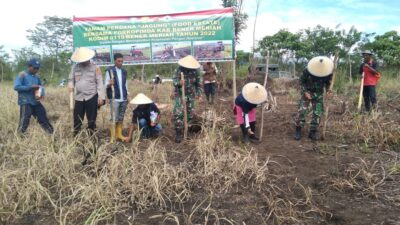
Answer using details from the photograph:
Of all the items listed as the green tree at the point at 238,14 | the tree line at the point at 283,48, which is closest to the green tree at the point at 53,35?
the tree line at the point at 283,48

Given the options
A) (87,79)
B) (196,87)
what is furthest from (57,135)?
(196,87)

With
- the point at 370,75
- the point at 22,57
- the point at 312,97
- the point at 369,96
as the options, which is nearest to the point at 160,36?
the point at 312,97

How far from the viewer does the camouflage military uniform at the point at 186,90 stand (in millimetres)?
5764

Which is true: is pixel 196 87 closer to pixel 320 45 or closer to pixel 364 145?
pixel 364 145

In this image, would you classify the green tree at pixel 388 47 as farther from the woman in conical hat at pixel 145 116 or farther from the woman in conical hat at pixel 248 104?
the woman in conical hat at pixel 145 116

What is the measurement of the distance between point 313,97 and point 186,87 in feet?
6.20

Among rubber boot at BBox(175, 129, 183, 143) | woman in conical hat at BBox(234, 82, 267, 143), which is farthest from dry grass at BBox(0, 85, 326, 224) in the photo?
rubber boot at BBox(175, 129, 183, 143)

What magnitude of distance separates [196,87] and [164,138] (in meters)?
0.93

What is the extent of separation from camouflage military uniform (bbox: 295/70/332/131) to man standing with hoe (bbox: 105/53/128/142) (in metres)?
2.62

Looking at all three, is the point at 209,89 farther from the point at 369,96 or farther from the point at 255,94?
the point at 255,94

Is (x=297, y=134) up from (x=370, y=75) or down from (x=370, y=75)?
down

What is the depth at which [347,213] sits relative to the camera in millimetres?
3252

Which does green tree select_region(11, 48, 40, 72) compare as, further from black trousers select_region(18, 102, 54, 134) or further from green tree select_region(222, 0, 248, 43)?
black trousers select_region(18, 102, 54, 134)

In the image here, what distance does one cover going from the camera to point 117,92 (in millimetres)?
5637
